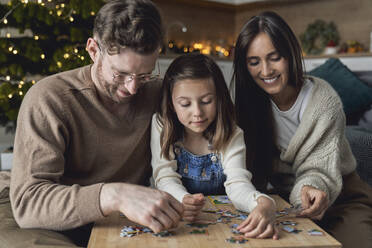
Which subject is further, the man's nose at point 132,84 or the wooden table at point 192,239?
the man's nose at point 132,84

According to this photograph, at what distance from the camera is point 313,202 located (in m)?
1.54

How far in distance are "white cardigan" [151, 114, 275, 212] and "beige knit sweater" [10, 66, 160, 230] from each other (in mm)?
82

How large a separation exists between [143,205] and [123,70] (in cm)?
50

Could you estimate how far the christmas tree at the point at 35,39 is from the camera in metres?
3.66

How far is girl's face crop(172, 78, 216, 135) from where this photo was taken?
1.57 m

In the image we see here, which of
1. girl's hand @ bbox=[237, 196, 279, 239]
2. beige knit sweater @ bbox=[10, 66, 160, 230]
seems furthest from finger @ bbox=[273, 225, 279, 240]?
beige knit sweater @ bbox=[10, 66, 160, 230]

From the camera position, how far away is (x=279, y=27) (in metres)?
1.70

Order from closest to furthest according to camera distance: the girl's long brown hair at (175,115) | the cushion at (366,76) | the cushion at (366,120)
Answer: the girl's long brown hair at (175,115)
the cushion at (366,120)
the cushion at (366,76)

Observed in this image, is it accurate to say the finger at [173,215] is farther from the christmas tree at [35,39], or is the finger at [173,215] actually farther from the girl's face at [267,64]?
the christmas tree at [35,39]

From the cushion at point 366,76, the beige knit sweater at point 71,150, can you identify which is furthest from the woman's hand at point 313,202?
the cushion at point 366,76

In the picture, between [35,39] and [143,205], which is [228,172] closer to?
[143,205]

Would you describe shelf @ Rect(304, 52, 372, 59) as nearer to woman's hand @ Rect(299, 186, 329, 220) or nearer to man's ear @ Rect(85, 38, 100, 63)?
woman's hand @ Rect(299, 186, 329, 220)

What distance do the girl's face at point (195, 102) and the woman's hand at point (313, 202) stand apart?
1.56ft

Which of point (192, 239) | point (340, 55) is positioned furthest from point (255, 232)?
point (340, 55)
